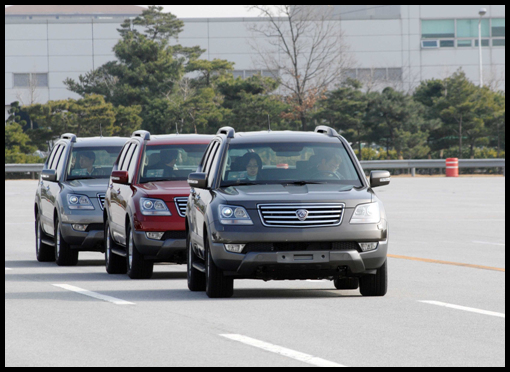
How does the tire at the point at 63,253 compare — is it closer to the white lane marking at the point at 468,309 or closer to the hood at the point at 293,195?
the hood at the point at 293,195

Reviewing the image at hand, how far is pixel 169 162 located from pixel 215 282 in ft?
12.9

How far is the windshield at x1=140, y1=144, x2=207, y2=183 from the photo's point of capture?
14.8 metres

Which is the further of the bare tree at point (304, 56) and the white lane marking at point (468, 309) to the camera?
the bare tree at point (304, 56)

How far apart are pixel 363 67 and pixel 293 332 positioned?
2805 inches

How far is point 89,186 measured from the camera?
16250mm

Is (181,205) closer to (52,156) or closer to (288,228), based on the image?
(288,228)

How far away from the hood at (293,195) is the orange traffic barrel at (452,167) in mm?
39522

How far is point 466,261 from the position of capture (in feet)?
51.4

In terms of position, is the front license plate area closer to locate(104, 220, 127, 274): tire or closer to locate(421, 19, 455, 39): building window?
locate(104, 220, 127, 274): tire

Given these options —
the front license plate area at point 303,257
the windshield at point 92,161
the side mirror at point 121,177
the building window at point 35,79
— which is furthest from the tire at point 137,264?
the building window at point 35,79

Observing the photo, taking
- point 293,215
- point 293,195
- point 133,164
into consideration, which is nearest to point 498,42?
point 133,164

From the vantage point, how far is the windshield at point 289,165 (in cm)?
1195

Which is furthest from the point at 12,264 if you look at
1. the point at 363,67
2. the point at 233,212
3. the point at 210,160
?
the point at 363,67
